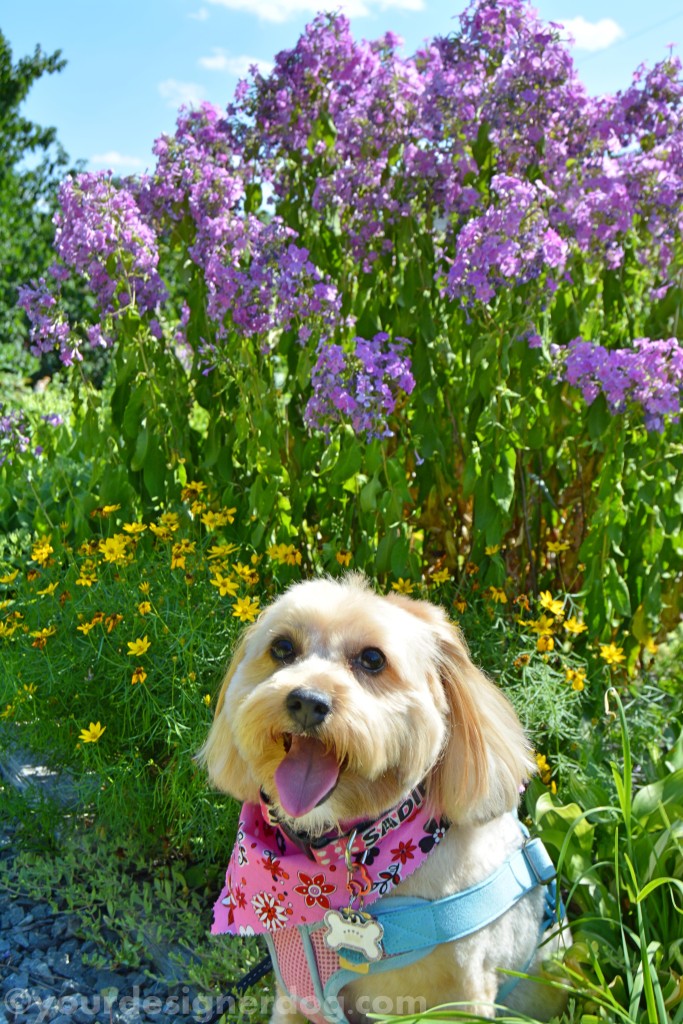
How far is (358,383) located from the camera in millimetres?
3154

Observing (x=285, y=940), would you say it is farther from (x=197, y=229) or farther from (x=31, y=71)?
(x=31, y=71)

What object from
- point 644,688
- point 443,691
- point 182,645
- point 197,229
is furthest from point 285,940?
point 197,229

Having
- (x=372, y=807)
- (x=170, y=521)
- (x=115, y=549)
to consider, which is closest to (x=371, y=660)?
(x=372, y=807)

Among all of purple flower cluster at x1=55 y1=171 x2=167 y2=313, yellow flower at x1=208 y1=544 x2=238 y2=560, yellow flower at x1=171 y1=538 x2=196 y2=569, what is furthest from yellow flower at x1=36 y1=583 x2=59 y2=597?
purple flower cluster at x1=55 y1=171 x2=167 y2=313

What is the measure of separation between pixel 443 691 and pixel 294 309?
63.8 inches

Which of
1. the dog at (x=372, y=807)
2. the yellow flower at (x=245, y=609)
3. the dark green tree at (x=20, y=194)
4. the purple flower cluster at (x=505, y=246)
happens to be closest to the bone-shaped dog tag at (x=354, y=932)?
the dog at (x=372, y=807)

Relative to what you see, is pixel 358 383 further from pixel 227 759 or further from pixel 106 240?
pixel 227 759

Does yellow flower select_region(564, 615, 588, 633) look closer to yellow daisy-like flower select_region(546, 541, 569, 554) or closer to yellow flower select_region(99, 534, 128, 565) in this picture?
yellow daisy-like flower select_region(546, 541, 569, 554)

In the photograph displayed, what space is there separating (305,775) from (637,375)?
181cm

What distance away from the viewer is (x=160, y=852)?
3439 mm

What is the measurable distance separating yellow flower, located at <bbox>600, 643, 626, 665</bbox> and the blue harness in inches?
52.0

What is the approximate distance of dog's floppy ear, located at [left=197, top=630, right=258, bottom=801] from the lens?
7.36ft

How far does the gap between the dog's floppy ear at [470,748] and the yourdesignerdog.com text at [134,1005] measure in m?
0.96

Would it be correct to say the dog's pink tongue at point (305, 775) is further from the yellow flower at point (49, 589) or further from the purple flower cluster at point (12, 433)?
the purple flower cluster at point (12, 433)
